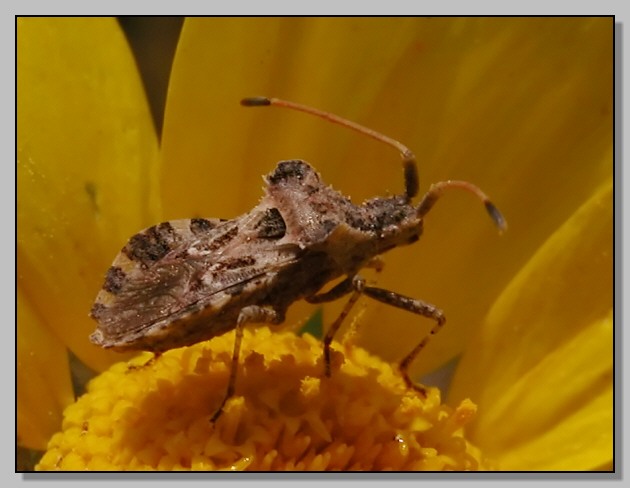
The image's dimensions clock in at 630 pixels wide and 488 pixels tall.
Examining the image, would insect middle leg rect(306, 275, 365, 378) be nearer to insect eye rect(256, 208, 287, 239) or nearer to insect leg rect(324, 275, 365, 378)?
insect leg rect(324, 275, 365, 378)

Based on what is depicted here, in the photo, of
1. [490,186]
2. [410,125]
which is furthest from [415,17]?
[490,186]

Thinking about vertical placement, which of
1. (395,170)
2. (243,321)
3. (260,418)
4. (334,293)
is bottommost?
(260,418)

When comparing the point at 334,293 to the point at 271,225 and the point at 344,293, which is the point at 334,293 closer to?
the point at 344,293

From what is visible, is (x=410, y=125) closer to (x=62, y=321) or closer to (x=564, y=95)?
(x=564, y=95)

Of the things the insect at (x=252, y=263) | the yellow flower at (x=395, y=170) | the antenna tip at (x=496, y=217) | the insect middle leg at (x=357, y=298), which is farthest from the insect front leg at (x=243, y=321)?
the antenna tip at (x=496, y=217)

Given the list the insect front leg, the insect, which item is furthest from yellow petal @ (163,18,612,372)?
the insect front leg

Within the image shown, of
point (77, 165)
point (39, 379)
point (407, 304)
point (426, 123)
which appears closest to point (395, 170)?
point (426, 123)
